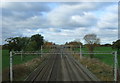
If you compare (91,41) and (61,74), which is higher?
(91,41)

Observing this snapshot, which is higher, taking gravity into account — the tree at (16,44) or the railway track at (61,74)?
the tree at (16,44)

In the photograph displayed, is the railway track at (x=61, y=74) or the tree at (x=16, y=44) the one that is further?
the tree at (x=16, y=44)

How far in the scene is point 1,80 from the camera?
1925cm

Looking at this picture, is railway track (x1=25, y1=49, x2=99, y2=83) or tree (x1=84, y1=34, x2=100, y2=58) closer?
railway track (x1=25, y1=49, x2=99, y2=83)

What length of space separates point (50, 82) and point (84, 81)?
3.94m

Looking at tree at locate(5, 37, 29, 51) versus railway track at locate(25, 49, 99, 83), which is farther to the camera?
tree at locate(5, 37, 29, 51)

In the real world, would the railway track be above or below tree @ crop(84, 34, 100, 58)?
below

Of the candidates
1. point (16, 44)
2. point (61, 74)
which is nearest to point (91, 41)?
point (16, 44)

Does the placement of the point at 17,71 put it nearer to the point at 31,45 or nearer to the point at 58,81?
the point at 58,81

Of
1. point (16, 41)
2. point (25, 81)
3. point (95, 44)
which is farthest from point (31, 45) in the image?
point (25, 81)

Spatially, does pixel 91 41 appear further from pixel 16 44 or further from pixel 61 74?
pixel 61 74

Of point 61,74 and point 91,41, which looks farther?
point 91,41

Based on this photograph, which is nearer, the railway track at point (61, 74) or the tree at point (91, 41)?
the railway track at point (61, 74)

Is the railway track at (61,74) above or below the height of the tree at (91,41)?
below
